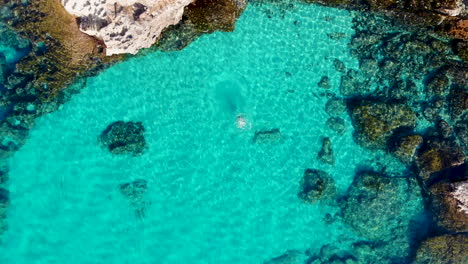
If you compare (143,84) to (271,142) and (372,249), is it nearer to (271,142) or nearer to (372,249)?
(271,142)

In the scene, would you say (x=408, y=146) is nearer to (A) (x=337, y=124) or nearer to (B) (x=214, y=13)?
(A) (x=337, y=124)

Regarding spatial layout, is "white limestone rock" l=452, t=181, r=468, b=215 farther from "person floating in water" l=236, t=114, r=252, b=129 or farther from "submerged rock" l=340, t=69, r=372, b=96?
"person floating in water" l=236, t=114, r=252, b=129

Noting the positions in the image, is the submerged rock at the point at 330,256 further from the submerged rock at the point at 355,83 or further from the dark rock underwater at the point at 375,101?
the submerged rock at the point at 355,83

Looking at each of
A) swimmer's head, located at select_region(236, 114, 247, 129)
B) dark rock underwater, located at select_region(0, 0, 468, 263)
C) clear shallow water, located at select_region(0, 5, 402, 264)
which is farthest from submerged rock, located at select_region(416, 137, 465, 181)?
swimmer's head, located at select_region(236, 114, 247, 129)

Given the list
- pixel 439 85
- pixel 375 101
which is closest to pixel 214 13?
pixel 375 101

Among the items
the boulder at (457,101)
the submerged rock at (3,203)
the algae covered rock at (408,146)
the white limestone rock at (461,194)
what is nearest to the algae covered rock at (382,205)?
the algae covered rock at (408,146)
